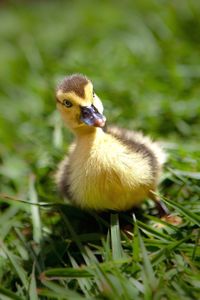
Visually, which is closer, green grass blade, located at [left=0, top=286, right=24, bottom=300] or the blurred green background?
green grass blade, located at [left=0, top=286, right=24, bottom=300]

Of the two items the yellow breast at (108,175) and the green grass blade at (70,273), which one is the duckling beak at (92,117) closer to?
the yellow breast at (108,175)

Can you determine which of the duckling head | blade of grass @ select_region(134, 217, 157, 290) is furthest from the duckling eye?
blade of grass @ select_region(134, 217, 157, 290)

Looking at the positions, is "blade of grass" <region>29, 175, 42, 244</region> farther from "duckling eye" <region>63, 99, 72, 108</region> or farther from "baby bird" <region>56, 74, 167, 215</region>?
"duckling eye" <region>63, 99, 72, 108</region>

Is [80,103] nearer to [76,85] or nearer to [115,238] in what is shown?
[76,85]

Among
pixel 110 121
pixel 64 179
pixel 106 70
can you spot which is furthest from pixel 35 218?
pixel 106 70

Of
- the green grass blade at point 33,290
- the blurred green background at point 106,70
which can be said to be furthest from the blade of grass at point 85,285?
the blurred green background at point 106,70

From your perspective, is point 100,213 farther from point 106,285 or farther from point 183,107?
point 183,107
